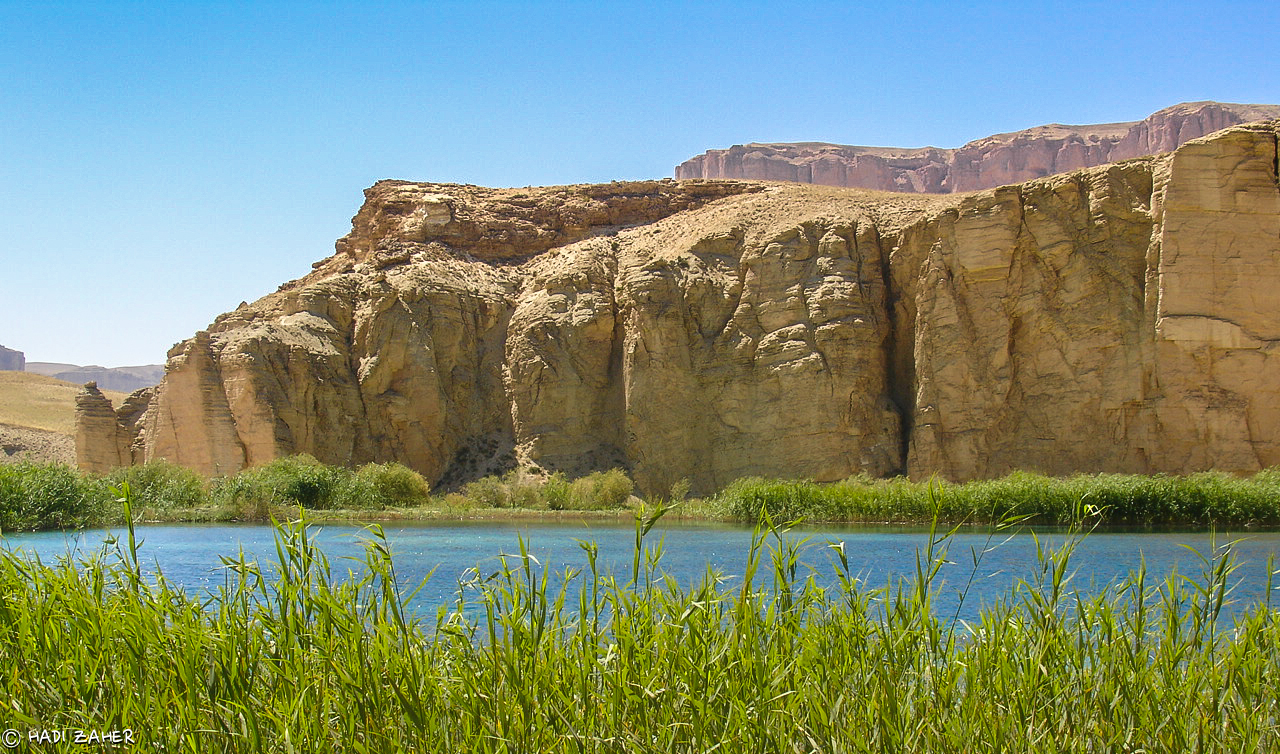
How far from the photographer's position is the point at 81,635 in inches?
221

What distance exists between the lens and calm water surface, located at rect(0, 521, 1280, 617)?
16.6 m

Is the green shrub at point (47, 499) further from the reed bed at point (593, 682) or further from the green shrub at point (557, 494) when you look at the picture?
the reed bed at point (593, 682)

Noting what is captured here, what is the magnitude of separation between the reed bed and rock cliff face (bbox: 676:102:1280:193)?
99.5 m

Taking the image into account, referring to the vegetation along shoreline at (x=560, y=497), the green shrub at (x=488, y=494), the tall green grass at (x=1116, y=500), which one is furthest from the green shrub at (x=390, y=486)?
the tall green grass at (x=1116, y=500)

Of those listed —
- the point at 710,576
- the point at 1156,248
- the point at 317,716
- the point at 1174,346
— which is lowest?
the point at 317,716

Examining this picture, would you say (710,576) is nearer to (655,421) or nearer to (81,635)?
(81,635)

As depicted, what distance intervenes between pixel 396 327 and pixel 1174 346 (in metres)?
31.6

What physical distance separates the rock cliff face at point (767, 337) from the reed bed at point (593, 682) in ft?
110

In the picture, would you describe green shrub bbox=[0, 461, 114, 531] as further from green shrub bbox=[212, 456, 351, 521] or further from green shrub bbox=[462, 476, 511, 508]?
green shrub bbox=[462, 476, 511, 508]

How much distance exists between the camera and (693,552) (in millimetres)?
23641

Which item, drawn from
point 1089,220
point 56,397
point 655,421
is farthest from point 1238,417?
point 56,397

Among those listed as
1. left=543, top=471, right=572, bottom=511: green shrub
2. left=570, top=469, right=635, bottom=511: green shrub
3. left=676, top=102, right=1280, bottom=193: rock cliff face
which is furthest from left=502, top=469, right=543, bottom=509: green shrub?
left=676, top=102, right=1280, bottom=193: rock cliff face

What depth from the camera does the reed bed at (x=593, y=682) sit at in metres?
5.15

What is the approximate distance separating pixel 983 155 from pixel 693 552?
103214mm
